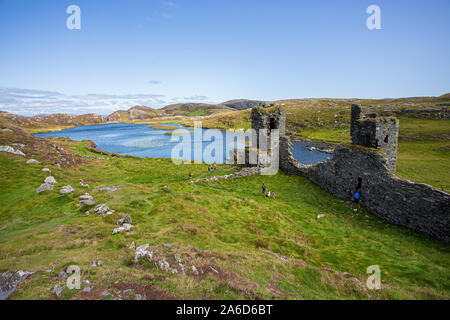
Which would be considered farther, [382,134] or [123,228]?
[382,134]

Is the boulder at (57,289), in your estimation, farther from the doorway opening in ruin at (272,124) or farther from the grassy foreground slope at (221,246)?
the doorway opening in ruin at (272,124)

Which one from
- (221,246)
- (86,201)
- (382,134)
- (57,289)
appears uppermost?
(382,134)

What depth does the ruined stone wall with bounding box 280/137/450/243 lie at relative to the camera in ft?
34.8

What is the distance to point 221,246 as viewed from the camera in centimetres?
940

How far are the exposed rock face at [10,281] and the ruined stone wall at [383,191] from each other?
56.1ft

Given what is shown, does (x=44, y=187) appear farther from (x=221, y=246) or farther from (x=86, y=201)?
(x=221, y=246)

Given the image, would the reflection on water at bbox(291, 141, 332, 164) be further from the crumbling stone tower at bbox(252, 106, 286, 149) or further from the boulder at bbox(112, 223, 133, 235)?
the boulder at bbox(112, 223, 133, 235)

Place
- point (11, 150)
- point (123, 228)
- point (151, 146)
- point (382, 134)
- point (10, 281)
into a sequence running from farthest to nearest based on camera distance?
point (151, 146)
point (11, 150)
point (382, 134)
point (123, 228)
point (10, 281)

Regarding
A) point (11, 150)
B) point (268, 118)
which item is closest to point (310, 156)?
point (268, 118)

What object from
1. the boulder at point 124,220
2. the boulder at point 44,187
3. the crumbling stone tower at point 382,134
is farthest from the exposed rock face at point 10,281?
the crumbling stone tower at point 382,134

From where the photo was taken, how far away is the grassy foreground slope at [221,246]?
6.30 m

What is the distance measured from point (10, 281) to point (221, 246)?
6.89 metres
